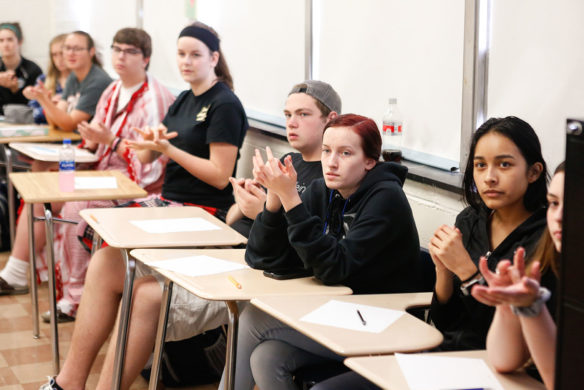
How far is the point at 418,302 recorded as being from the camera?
2.08 meters

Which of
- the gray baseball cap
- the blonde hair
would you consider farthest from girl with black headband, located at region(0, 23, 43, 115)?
the gray baseball cap

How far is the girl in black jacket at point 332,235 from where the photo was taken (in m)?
2.19

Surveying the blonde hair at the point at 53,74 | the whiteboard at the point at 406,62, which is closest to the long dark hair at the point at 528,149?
the whiteboard at the point at 406,62

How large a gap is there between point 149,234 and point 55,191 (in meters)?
0.78

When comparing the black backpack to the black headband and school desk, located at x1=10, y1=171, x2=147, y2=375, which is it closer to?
school desk, located at x1=10, y1=171, x2=147, y2=375

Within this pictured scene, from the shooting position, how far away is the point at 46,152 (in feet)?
13.5

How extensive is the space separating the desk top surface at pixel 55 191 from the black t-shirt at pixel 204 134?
230 millimetres

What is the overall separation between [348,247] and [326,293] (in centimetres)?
16

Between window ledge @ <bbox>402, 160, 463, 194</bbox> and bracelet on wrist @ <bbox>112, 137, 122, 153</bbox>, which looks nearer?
window ledge @ <bbox>402, 160, 463, 194</bbox>

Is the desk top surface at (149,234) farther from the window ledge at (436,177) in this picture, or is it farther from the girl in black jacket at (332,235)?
the window ledge at (436,177)

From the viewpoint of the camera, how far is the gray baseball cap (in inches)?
113

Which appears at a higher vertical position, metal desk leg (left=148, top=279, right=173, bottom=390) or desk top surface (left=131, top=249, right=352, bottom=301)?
desk top surface (left=131, top=249, right=352, bottom=301)

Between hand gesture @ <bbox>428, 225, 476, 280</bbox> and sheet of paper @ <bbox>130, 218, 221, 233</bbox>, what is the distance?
3.71ft

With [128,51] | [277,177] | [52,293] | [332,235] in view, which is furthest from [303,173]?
[128,51]
